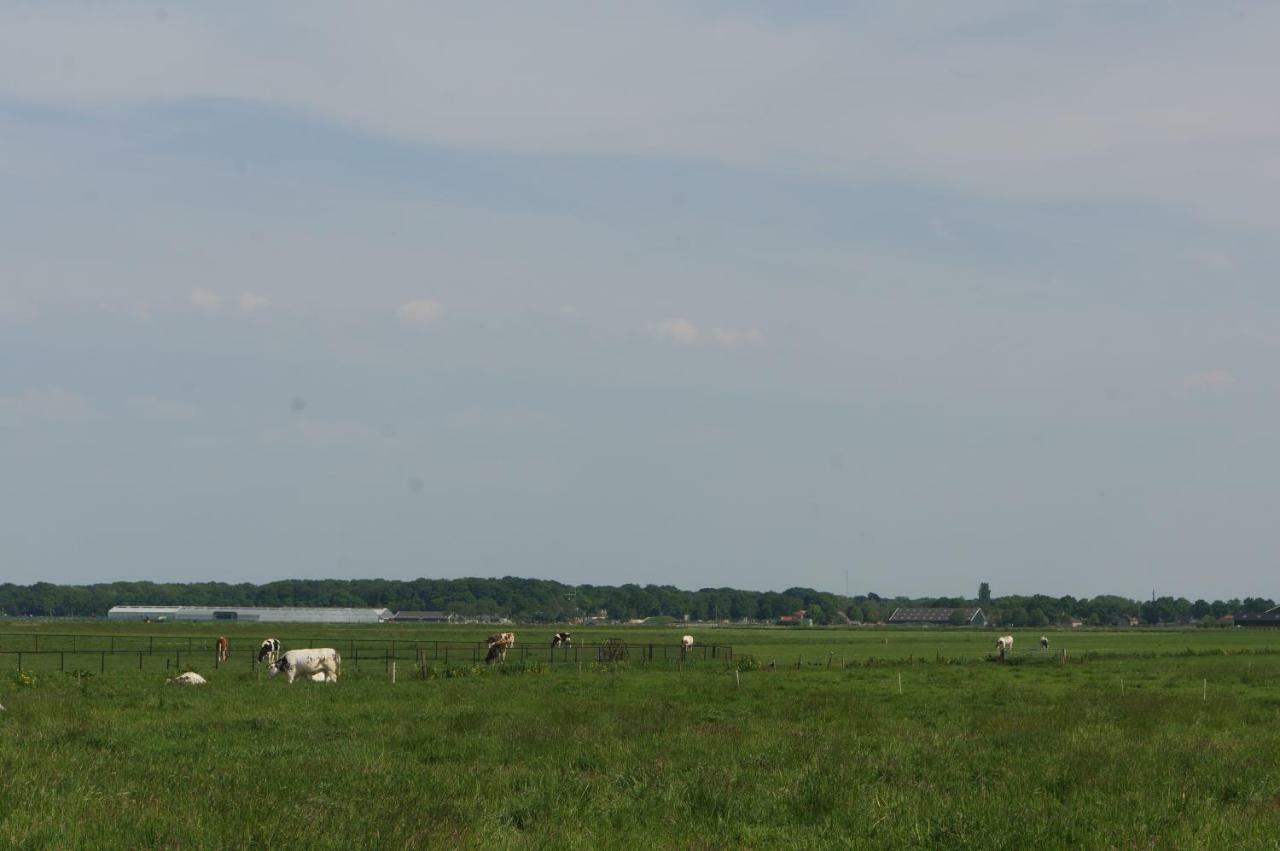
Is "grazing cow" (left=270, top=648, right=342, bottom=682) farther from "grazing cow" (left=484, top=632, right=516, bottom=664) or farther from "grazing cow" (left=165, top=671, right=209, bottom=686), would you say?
"grazing cow" (left=484, top=632, right=516, bottom=664)

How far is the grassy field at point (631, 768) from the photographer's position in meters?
16.3

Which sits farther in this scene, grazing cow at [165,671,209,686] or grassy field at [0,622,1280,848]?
grazing cow at [165,671,209,686]

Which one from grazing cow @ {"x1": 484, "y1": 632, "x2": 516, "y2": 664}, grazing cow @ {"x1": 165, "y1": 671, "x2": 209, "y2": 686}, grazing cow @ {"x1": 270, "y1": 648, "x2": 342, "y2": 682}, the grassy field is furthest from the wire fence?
the grassy field

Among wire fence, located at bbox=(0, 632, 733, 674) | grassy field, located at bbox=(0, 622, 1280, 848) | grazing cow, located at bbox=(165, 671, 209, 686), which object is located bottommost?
wire fence, located at bbox=(0, 632, 733, 674)

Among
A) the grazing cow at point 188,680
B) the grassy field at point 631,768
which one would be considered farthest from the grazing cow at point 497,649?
the grassy field at point 631,768

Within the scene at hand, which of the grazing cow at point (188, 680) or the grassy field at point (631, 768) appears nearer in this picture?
the grassy field at point (631, 768)

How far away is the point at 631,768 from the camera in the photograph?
22344mm

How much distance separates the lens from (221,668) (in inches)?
2469

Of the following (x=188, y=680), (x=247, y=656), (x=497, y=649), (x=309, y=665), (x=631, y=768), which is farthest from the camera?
(x=247, y=656)

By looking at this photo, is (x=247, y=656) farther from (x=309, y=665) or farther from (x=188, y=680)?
(x=188, y=680)

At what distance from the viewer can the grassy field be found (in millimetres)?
16312

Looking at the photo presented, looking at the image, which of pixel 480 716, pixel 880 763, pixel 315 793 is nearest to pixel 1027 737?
pixel 880 763

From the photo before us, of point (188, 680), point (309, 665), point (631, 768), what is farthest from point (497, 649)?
point (631, 768)

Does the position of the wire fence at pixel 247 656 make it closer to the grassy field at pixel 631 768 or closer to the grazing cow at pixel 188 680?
the grazing cow at pixel 188 680
